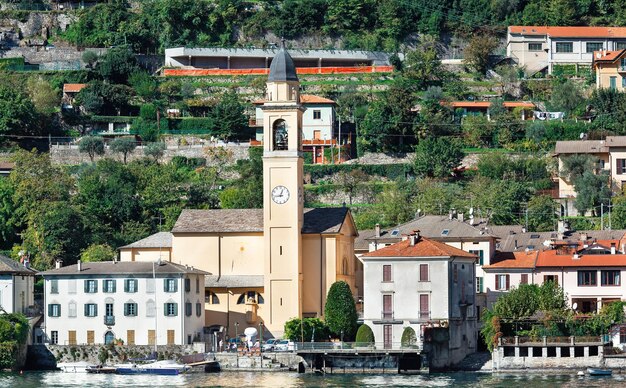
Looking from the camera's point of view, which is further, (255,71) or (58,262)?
(255,71)

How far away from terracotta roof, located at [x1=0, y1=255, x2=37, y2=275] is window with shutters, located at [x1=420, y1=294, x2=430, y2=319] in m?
21.0

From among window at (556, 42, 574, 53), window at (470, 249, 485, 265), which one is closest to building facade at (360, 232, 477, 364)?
window at (470, 249, 485, 265)

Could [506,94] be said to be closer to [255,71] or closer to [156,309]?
[255,71]

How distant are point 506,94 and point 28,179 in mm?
40177

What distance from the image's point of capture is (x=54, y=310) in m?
107

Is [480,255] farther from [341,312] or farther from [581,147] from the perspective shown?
[581,147]

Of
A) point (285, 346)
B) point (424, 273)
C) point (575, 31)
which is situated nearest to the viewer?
point (424, 273)

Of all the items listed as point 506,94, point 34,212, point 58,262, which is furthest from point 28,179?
point 506,94

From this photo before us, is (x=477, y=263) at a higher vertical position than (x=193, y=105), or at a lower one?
lower

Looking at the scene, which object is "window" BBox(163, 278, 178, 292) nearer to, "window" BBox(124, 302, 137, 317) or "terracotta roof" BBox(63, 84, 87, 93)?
"window" BBox(124, 302, 137, 317)

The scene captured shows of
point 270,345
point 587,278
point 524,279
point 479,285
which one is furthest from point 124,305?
point 587,278

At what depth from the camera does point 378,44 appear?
165 meters

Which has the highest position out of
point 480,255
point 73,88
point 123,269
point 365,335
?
point 73,88

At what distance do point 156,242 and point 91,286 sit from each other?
9337 mm
